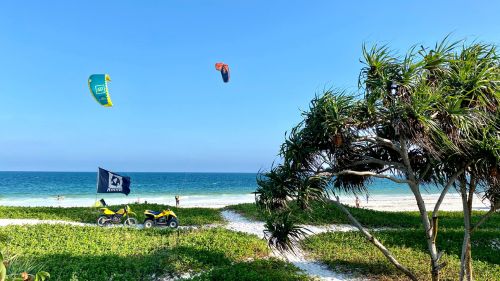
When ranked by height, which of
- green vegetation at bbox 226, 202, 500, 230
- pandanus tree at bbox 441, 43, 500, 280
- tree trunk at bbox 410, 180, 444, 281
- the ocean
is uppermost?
pandanus tree at bbox 441, 43, 500, 280

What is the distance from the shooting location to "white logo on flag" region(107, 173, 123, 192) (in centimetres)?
1691

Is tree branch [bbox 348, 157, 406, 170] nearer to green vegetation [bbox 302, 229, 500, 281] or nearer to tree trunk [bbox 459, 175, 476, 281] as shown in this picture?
tree trunk [bbox 459, 175, 476, 281]

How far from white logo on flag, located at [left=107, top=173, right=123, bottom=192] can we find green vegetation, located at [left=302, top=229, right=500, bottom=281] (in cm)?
897

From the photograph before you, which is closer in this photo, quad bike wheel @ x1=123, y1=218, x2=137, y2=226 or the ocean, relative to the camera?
quad bike wheel @ x1=123, y1=218, x2=137, y2=226

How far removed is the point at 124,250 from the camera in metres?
10.3

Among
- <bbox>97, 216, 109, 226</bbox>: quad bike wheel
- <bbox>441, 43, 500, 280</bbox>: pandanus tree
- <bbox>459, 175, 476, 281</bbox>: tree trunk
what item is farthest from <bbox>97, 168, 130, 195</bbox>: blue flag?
<bbox>441, 43, 500, 280</bbox>: pandanus tree

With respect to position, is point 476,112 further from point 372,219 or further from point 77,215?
point 77,215

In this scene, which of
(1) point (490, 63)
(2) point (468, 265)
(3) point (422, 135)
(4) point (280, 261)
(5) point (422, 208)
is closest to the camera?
(3) point (422, 135)

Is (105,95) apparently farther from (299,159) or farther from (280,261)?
(299,159)

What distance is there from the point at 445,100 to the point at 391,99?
86cm

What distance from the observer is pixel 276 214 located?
7.60m

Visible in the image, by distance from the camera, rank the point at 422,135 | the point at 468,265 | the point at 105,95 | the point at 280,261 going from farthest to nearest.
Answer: the point at 105,95 < the point at 280,261 < the point at 468,265 < the point at 422,135

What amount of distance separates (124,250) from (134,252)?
1.30 ft

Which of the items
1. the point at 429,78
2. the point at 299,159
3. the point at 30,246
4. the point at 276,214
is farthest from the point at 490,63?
the point at 30,246
